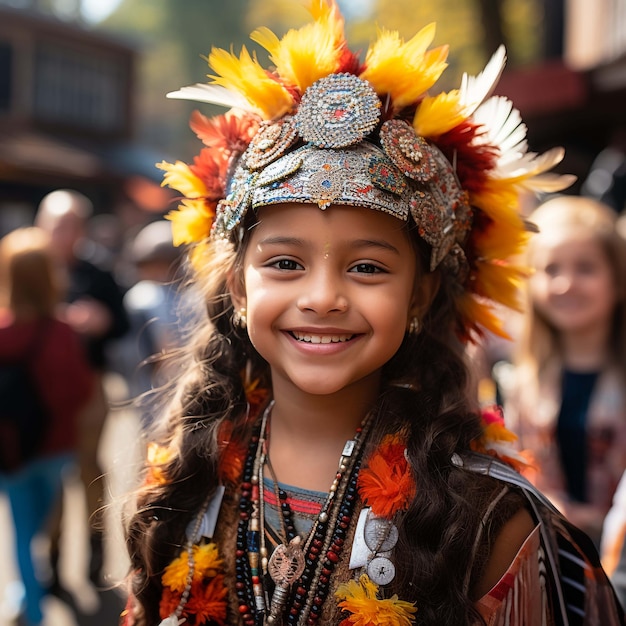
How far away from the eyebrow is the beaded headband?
71mm

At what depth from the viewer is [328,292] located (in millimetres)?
1626

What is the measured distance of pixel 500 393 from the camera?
317 centimetres

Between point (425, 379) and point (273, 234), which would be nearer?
point (273, 234)

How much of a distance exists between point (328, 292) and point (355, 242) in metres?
0.13

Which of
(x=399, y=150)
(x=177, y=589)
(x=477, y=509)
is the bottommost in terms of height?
(x=177, y=589)

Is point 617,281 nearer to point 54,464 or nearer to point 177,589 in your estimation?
point 177,589

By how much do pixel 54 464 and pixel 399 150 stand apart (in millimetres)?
3170

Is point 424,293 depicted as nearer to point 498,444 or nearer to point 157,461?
point 498,444

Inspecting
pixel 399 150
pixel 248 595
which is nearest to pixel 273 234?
pixel 399 150

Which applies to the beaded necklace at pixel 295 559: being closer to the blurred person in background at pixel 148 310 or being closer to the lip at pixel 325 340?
the lip at pixel 325 340

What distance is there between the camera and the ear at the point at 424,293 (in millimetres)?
1836

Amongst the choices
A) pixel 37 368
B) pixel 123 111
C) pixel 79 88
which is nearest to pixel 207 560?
pixel 37 368

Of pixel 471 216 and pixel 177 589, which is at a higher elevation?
pixel 471 216

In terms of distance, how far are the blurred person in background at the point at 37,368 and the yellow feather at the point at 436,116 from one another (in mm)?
2807
